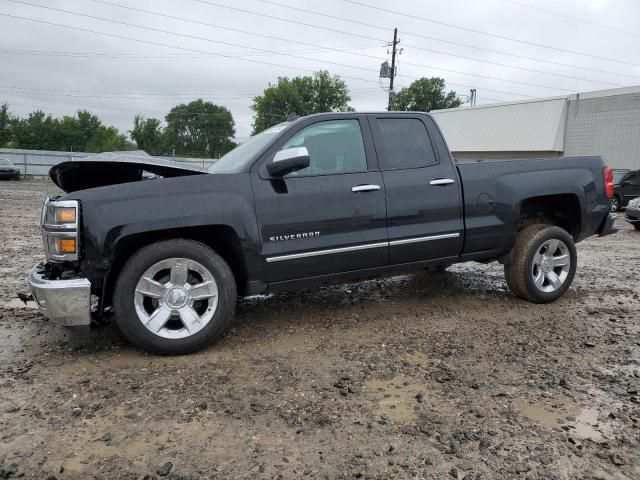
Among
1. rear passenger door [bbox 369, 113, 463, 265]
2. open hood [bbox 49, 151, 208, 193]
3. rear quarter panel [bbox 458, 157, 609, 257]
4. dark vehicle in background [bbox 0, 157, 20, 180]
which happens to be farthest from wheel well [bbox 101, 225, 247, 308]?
dark vehicle in background [bbox 0, 157, 20, 180]

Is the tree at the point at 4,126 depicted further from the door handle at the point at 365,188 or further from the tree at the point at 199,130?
the door handle at the point at 365,188

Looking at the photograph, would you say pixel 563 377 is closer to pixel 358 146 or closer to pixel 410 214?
pixel 410 214

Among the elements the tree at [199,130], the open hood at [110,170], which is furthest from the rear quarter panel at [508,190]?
the tree at [199,130]

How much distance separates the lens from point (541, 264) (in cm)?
497

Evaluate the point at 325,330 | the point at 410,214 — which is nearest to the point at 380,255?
the point at 410,214

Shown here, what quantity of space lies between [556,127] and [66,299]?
29.8 m

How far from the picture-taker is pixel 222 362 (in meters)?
3.58

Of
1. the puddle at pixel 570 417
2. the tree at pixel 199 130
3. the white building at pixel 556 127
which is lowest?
the puddle at pixel 570 417

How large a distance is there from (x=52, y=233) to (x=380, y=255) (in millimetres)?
2501

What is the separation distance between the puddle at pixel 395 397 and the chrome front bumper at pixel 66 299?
197 centimetres

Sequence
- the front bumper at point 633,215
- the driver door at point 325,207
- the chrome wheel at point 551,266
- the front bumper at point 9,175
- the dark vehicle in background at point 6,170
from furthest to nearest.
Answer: the front bumper at point 9,175, the dark vehicle in background at point 6,170, the front bumper at point 633,215, the chrome wheel at point 551,266, the driver door at point 325,207

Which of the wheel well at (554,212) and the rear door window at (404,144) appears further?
the wheel well at (554,212)

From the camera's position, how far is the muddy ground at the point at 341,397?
240 centimetres

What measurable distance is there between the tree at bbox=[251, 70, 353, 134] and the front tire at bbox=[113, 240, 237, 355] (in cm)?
7217
